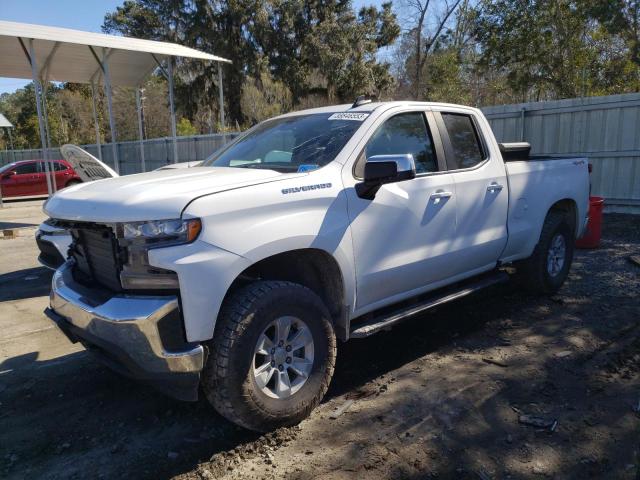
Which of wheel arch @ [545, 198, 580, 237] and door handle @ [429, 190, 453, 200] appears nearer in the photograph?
door handle @ [429, 190, 453, 200]

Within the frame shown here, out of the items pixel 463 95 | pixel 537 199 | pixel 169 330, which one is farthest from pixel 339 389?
pixel 463 95

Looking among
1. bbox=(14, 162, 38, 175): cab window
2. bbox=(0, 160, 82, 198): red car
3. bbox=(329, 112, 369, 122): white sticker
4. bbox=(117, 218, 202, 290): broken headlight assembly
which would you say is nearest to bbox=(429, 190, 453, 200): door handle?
bbox=(329, 112, 369, 122): white sticker

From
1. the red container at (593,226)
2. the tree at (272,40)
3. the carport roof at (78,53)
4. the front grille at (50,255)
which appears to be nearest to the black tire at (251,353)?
the front grille at (50,255)

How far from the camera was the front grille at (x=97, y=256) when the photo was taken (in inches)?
116

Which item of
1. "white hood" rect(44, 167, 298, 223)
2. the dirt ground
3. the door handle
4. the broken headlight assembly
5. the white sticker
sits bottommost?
the dirt ground

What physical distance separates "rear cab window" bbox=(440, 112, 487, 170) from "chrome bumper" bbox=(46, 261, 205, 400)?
2.66 m

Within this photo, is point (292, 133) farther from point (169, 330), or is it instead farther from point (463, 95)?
point (463, 95)

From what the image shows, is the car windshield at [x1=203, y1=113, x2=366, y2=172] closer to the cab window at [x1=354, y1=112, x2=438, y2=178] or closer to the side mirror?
the cab window at [x1=354, y1=112, x2=438, y2=178]

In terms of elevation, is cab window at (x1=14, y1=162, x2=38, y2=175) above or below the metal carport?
below

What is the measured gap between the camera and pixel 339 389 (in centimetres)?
376

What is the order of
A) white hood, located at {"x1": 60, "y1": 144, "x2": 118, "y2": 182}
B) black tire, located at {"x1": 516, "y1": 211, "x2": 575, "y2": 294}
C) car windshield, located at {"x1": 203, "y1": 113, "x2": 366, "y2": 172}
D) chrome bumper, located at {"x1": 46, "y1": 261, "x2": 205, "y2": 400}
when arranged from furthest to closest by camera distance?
1. white hood, located at {"x1": 60, "y1": 144, "x2": 118, "y2": 182}
2. black tire, located at {"x1": 516, "y1": 211, "x2": 575, "y2": 294}
3. car windshield, located at {"x1": 203, "y1": 113, "x2": 366, "y2": 172}
4. chrome bumper, located at {"x1": 46, "y1": 261, "x2": 205, "y2": 400}

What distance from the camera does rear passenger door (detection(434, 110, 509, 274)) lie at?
4320 millimetres

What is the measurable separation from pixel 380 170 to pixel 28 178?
1890 centimetres

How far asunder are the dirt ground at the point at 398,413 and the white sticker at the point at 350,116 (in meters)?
1.91
